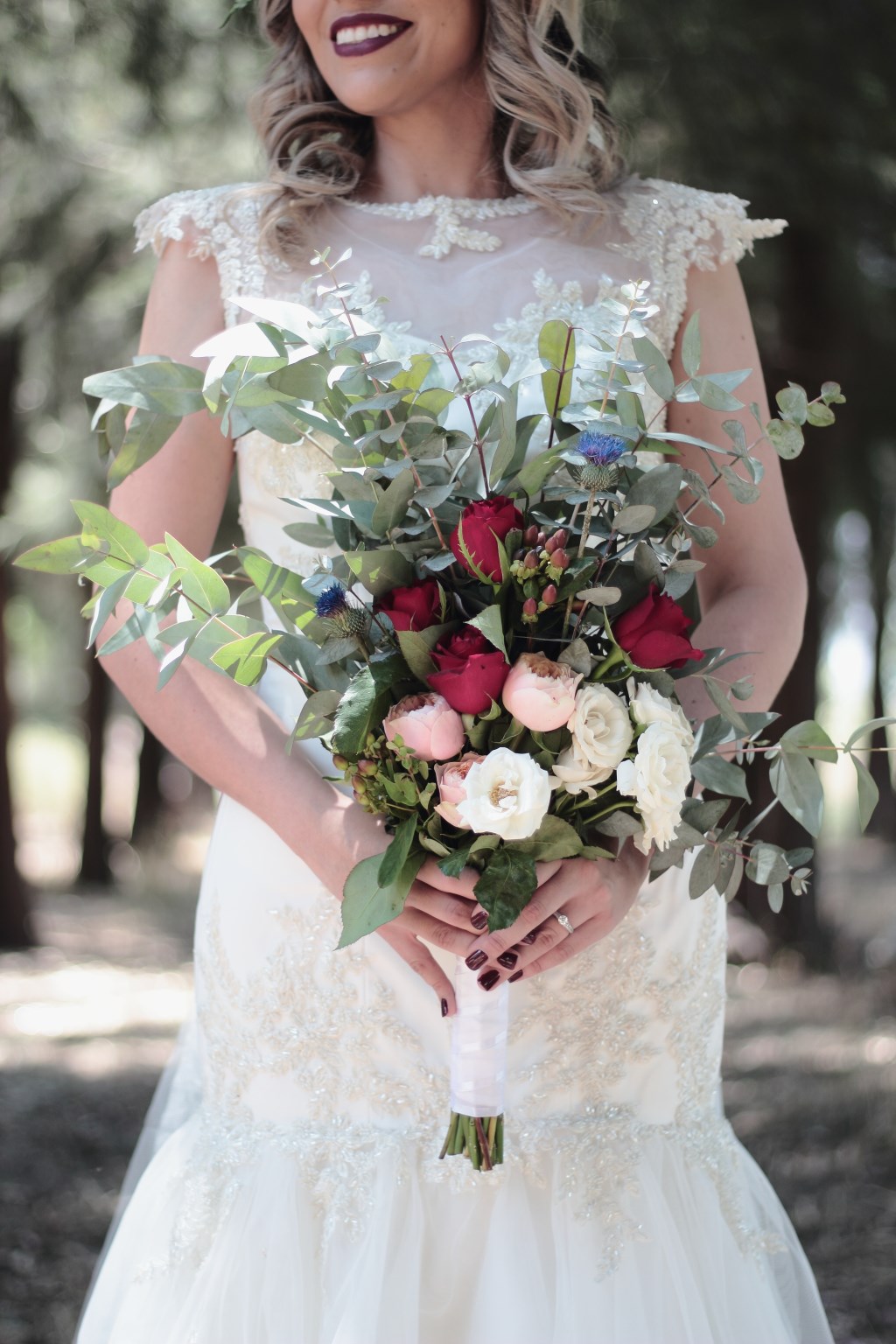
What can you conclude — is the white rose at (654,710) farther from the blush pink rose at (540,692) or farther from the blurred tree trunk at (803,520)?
the blurred tree trunk at (803,520)

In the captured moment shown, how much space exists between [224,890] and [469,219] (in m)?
1.28

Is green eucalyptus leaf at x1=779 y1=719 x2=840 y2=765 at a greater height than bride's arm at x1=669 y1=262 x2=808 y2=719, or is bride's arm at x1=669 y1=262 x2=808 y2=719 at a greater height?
bride's arm at x1=669 y1=262 x2=808 y2=719

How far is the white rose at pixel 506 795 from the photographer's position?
1657 mm

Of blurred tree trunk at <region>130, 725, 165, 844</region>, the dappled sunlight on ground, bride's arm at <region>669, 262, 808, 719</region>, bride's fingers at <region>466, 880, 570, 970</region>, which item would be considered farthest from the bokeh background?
blurred tree trunk at <region>130, 725, 165, 844</region>

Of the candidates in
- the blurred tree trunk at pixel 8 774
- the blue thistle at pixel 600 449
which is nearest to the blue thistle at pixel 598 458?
the blue thistle at pixel 600 449

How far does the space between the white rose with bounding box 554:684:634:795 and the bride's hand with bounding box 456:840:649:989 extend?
18 cm

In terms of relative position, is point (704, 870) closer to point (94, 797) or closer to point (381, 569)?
point (381, 569)

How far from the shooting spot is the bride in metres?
2.03

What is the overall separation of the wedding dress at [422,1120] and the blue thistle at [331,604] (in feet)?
1.62

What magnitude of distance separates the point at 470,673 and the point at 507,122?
4.86 ft

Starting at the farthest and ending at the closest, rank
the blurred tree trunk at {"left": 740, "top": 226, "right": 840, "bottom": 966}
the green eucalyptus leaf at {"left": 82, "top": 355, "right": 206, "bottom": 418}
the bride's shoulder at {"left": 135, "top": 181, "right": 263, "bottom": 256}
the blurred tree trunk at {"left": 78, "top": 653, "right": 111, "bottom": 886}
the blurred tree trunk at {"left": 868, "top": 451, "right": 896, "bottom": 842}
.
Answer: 1. the blurred tree trunk at {"left": 78, "top": 653, "right": 111, "bottom": 886}
2. the blurred tree trunk at {"left": 868, "top": 451, "right": 896, "bottom": 842}
3. the blurred tree trunk at {"left": 740, "top": 226, "right": 840, "bottom": 966}
4. the bride's shoulder at {"left": 135, "top": 181, "right": 263, "bottom": 256}
5. the green eucalyptus leaf at {"left": 82, "top": 355, "right": 206, "bottom": 418}

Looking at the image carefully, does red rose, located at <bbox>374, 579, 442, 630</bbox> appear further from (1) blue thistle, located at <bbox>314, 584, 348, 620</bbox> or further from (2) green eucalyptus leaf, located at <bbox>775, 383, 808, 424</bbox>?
(2) green eucalyptus leaf, located at <bbox>775, 383, 808, 424</bbox>

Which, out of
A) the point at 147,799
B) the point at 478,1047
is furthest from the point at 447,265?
the point at 147,799

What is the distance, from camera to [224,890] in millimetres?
2340
